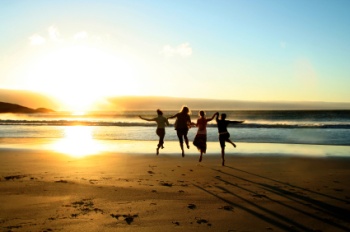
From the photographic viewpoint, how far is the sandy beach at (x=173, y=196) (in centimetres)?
588

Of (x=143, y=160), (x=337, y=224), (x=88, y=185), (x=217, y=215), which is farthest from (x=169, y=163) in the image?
(x=337, y=224)

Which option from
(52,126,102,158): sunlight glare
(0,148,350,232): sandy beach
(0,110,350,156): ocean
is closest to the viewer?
(0,148,350,232): sandy beach

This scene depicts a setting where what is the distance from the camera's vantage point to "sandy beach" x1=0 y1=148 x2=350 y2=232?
19.3ft

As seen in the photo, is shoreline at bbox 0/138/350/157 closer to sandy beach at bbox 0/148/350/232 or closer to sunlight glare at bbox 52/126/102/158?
sunlight glare at bbox 52/126/102/158

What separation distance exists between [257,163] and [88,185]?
7.02 m

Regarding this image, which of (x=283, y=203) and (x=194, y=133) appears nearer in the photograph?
(x=283, y=203)

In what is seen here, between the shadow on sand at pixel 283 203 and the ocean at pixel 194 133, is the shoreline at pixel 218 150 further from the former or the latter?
the shadow on sand at pixel 283 203

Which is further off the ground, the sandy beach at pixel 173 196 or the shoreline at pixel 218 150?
the sandy beach at pixel 173 196

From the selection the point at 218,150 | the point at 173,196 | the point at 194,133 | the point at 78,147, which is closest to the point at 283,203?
the point at 173,196

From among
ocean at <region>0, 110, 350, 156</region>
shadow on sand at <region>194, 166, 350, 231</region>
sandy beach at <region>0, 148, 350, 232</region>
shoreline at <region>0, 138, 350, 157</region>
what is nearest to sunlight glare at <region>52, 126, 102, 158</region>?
shoreline at <region>0, 138, 350, 157</region>

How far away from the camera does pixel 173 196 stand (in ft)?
25.6

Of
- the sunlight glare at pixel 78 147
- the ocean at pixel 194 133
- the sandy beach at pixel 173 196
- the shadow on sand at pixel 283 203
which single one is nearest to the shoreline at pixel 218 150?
the sunlight glare at pixel 78 147

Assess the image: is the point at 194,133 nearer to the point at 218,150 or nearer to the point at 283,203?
the point at 218,150

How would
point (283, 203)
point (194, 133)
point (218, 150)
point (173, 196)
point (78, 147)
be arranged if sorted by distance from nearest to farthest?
point (283, 203) → point (173, 196) → point (218, 150) → point (78, 147) → point (194, 133)
